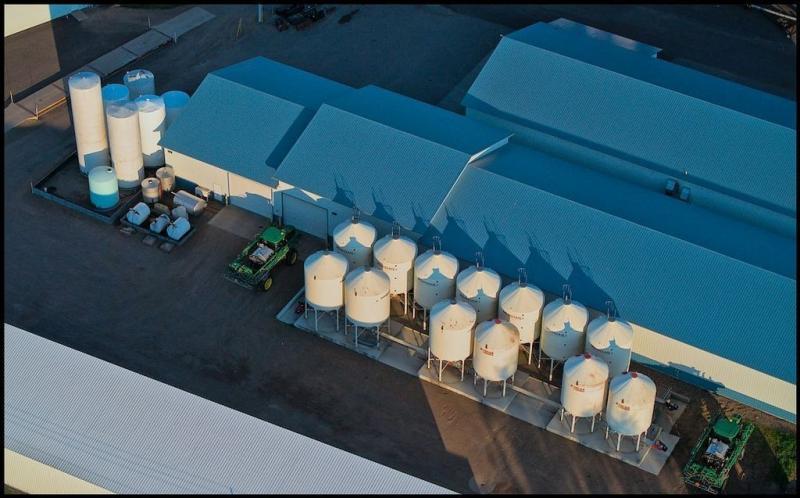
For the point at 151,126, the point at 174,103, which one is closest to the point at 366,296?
the point at 151,126

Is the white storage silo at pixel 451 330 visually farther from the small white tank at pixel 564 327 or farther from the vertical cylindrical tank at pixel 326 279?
the vertical cylindrical tank at pixel 326 279

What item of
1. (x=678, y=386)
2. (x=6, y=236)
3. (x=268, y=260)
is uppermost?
(x=678, y=386)

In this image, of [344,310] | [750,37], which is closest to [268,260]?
[344,310]

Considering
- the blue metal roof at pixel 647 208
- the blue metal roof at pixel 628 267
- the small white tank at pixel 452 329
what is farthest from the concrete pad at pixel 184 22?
the small white tank at pixel 452 329

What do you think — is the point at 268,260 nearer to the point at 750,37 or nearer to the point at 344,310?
the point at 344,310

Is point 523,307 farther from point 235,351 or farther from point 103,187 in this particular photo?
point 103,187

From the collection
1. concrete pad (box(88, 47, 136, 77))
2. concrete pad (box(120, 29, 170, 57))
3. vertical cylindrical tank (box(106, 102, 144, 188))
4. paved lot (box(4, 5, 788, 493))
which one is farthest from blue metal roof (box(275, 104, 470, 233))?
concrete pad (box(120, 29, 170, 57))

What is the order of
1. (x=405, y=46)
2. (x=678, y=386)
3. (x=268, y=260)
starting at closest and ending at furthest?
(x=678, y=386)
(x=268, y=260)
(x=405, y=46)
